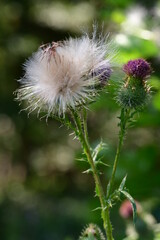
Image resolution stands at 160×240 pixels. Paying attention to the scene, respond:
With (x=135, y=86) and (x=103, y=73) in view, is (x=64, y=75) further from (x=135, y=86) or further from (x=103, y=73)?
(x=135, y=86)

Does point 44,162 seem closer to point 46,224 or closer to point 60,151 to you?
point 60,151

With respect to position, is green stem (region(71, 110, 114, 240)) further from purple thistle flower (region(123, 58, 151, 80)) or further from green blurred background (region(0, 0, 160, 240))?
green blurred background (region(0, 0, 160, 240))

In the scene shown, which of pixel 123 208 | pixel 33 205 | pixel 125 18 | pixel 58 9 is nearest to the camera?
pixel 123 208

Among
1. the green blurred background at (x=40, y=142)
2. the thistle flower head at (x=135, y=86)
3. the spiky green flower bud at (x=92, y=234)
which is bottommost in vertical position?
the spiky green flower bud at (x=92, y=234)

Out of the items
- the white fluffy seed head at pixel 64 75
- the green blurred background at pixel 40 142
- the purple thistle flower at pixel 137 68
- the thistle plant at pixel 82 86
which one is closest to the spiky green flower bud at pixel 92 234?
the thistle plant at pixel 82 86

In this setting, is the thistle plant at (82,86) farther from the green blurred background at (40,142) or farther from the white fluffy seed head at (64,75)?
the green blurred background at (40,142)

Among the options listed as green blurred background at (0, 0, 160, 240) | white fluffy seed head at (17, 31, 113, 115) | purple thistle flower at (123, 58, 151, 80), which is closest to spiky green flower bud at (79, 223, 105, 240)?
white fluffy seed head at (17, 31, 113, 115)

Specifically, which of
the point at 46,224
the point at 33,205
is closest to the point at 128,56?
the point at 46,224
